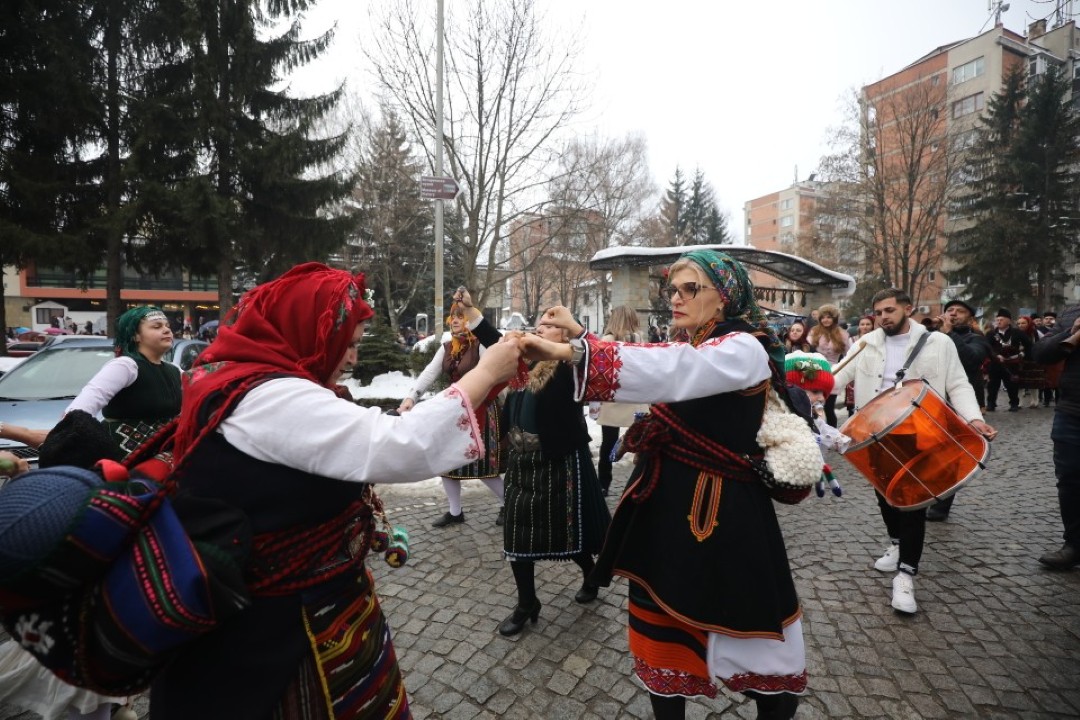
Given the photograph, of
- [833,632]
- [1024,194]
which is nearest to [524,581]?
[833,632]

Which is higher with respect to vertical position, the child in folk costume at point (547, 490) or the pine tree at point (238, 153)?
the pine tree at point (238, 153)

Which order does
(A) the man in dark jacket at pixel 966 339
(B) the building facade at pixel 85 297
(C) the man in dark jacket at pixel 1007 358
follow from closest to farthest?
(A) the man in dark jacket at pixel 966 339
(C) the man in dark jacket at pixel 1007 358
(B) the building facade at pixel 85 297

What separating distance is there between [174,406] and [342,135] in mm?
15294

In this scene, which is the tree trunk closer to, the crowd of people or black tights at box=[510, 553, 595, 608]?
the crowd of people

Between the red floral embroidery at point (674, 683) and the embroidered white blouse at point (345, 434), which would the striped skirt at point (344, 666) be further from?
the red floral embroidery at point (674, 683)

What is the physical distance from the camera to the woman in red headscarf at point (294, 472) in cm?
131

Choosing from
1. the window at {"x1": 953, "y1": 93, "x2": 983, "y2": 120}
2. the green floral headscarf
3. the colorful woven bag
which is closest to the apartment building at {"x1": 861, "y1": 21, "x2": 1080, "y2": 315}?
the window at {"x1": 953, "y1": 93, "x2": 983, "y2": 120}

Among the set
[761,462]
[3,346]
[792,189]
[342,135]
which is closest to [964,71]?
[792,189]

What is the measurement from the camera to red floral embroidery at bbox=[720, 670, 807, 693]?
1.99m

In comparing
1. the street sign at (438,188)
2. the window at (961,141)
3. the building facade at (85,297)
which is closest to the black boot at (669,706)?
the street sign at (438,188)

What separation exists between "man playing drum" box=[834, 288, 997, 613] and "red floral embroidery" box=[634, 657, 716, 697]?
2254 mm

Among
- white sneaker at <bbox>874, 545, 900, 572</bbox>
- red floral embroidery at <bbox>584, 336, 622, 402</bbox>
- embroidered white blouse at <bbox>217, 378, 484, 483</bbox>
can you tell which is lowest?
white sneaker at <bbox>874, 545, 900, 572</bbox>

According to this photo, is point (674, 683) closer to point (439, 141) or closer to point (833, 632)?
point (833, 632)

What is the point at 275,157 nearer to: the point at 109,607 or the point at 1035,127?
the point at 109,607
